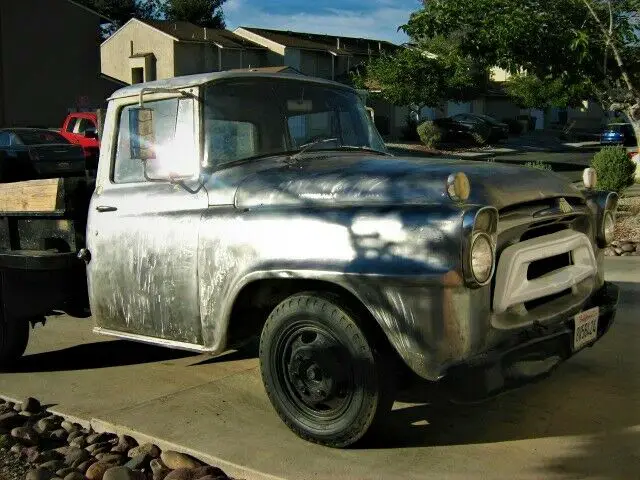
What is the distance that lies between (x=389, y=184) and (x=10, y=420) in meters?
2.81

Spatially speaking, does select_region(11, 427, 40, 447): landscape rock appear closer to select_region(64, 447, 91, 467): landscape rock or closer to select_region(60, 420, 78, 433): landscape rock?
select_region(60, 420, 78, 433): landscape rock

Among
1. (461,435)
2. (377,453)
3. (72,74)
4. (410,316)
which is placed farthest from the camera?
(72,74)

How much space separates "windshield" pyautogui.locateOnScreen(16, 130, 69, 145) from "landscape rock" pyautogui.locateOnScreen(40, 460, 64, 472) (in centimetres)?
1480

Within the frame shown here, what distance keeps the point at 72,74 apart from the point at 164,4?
25552 mm

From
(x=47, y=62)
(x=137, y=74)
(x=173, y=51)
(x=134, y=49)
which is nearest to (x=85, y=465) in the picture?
(x=47, y=62)

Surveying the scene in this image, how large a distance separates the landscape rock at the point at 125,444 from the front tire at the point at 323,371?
0.86 meters

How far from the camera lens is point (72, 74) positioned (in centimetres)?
3528

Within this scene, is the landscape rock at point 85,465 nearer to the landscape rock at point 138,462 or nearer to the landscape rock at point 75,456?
the landscape rock at point 75,456

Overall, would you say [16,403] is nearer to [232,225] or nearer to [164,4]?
[232,225]

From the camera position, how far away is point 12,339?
5.79 metres

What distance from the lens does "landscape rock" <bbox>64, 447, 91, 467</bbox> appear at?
13.9ft

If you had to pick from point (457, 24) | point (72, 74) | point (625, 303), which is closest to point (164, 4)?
point (72, 74)

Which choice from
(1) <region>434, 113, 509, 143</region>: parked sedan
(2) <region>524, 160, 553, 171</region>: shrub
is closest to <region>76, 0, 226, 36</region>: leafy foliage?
(1) <region>434, 113, 509, 143</region>: parked sedan

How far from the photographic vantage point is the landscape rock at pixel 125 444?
4.34 m
